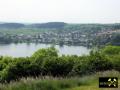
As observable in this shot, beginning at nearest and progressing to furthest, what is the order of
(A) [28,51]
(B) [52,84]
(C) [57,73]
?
(B) [52,84] → (C) [57,73] → (A) [28,51]

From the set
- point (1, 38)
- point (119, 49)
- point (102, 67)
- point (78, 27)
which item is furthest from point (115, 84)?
point (78, 27)

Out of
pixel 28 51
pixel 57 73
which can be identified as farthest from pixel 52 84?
pixel 28 51

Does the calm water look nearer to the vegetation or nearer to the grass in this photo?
the vegetation

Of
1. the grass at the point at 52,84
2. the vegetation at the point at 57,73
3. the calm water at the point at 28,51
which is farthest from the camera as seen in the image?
the calm water at the point at 28,51

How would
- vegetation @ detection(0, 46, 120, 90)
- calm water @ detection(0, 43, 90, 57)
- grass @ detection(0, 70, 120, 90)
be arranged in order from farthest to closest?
calm water @ detection(0, 43, 90, 57) < vegetation @ detection(0, 46, 120, 90) < grass @ detection(0, 70, 120, 90)

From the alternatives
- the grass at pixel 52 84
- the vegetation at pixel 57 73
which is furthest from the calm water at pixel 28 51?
the grass at pixel 52 84

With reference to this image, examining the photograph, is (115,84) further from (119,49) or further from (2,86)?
(119,49)

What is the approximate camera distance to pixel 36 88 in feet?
27.3

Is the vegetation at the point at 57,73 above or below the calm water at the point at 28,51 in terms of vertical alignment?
above

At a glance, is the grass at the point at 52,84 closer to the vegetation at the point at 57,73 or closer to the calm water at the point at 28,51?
the vegetation at the point at 57,73

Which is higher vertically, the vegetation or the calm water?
the vegetation

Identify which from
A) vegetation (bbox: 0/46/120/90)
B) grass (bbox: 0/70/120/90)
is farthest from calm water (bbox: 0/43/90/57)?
grass (bbox: 0/70/120/90)

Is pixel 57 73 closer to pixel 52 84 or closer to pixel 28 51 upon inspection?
pixel 52 84

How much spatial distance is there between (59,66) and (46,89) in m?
7.09
